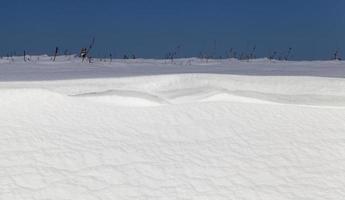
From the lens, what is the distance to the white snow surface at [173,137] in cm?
160

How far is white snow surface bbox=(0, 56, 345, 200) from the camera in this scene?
1.60 meters

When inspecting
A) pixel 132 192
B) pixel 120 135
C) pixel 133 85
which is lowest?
pixel 132 192

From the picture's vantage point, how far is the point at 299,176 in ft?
5.63

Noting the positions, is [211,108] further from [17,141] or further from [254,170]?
[17,141]

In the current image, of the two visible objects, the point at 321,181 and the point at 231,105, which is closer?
the point at 321,181

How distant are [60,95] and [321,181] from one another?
942mm

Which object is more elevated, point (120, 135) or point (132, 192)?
point (120, 135)

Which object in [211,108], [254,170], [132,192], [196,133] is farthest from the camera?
[211,108]

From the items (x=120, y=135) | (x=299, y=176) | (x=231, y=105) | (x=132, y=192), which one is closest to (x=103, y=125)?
(x=120, y=135)

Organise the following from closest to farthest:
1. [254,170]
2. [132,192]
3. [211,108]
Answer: [132,192], [254,170], [211,108]

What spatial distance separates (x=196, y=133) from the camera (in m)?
1.82

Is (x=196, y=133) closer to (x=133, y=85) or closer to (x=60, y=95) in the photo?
(x=133, y=85)

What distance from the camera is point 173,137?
1.79 metres

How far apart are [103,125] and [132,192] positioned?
0.33 metres
